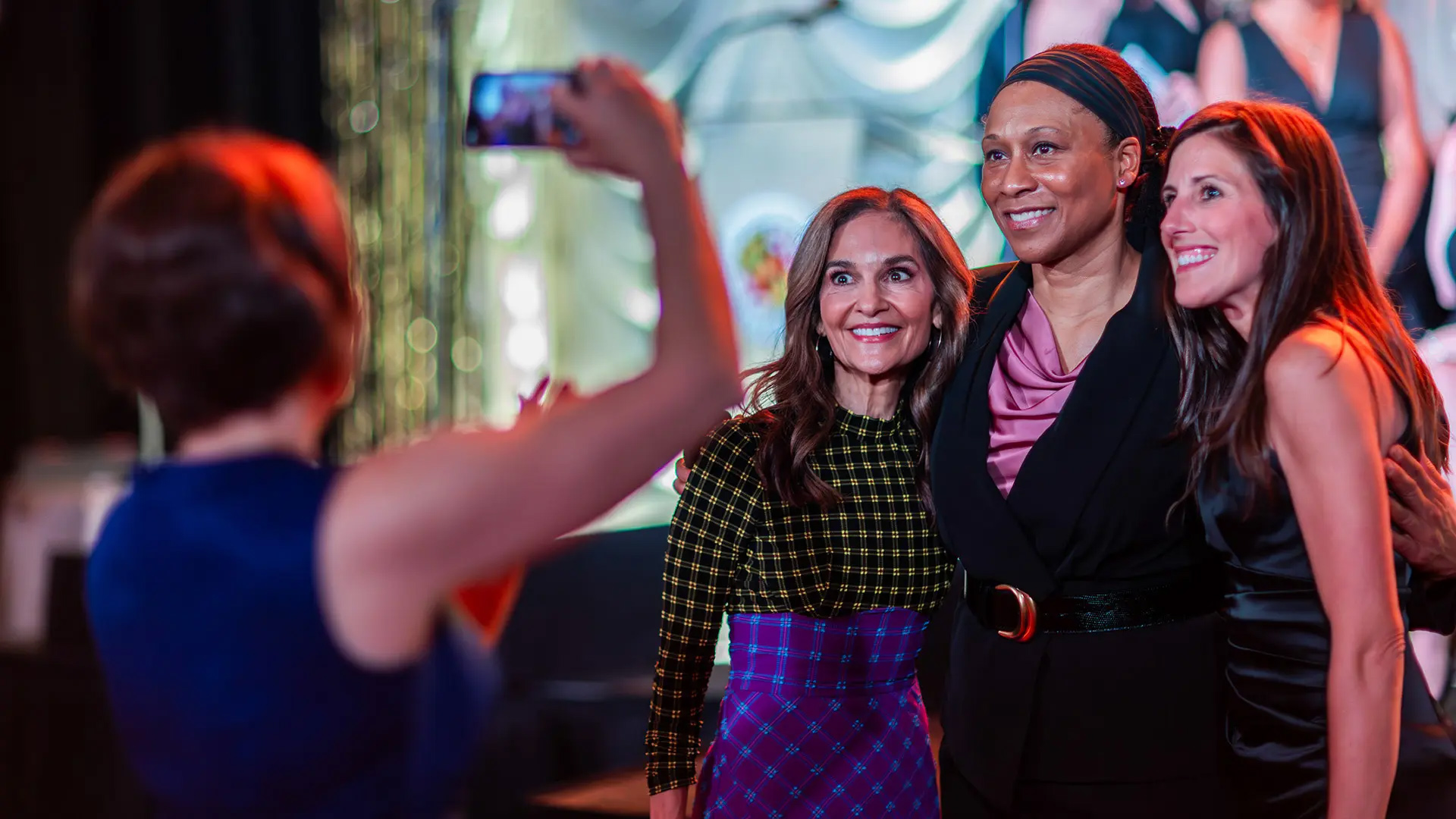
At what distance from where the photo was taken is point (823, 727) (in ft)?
6.08

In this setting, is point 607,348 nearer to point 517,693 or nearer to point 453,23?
point 453,23

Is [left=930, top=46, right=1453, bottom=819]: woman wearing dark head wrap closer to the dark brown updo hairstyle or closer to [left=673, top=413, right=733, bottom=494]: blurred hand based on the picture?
[left=673, top=413, right=733, bottom=494]: blurred hand

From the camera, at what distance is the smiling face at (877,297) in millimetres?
1924

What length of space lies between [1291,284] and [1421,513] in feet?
1.30

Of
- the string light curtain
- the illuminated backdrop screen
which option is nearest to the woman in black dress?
the illuminated backdrop screen

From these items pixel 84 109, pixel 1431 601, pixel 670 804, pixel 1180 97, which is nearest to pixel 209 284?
pixel 670 804

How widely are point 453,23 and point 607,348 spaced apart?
1693 millimetres

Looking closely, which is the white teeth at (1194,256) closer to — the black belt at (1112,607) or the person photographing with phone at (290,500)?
the black belt at (1112,607)

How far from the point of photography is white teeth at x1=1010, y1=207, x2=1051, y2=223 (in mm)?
1842

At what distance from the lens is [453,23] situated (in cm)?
578

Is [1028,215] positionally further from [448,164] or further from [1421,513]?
[448,164]

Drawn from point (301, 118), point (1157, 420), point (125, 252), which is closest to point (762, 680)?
point (1157, 420)

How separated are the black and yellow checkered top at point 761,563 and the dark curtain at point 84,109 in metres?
4.86

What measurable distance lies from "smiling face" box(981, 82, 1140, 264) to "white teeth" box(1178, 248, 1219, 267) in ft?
0.69
